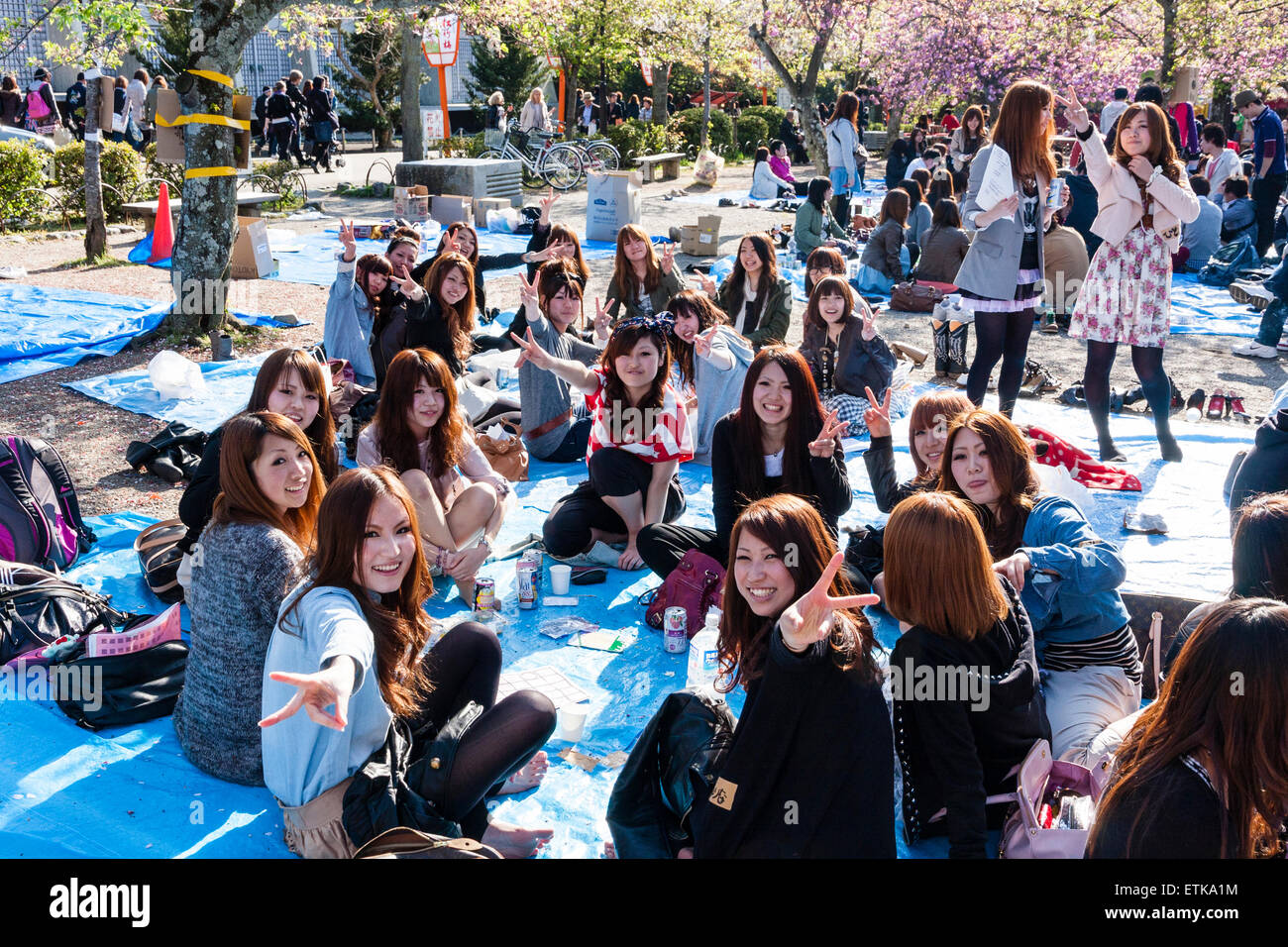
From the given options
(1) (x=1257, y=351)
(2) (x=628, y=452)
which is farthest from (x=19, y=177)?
(1) (x=1257, y=351)

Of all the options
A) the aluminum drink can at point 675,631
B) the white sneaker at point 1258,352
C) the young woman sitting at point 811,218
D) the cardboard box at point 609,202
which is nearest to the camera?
the aluminum drink can at point 675,631

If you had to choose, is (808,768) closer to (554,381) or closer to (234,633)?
(234,633)

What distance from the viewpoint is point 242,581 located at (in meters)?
3.22

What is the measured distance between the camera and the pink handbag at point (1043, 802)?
2881 mm

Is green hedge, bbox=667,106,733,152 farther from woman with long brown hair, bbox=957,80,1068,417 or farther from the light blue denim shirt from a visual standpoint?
the light blue denim shirt

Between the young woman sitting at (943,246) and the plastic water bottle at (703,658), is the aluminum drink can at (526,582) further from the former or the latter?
the young woman sitting at (943,246)

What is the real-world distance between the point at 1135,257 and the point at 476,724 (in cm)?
475

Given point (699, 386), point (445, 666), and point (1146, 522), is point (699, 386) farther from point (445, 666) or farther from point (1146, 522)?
point (445, 666)

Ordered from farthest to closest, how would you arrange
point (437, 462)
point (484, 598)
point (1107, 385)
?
1. point (1107, 385)
2. point (437, 462)
3. point (484, 598)

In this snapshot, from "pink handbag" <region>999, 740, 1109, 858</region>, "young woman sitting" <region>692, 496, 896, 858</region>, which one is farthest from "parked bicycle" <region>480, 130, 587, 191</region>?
"young woman sitting" <region>692, 496, 896, 858</region>

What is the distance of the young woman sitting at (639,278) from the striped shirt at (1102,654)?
15.3ft

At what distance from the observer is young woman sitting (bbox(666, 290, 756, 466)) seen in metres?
6.23

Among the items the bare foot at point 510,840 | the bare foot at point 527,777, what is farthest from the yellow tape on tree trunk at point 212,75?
the bare foot at point 510,840
